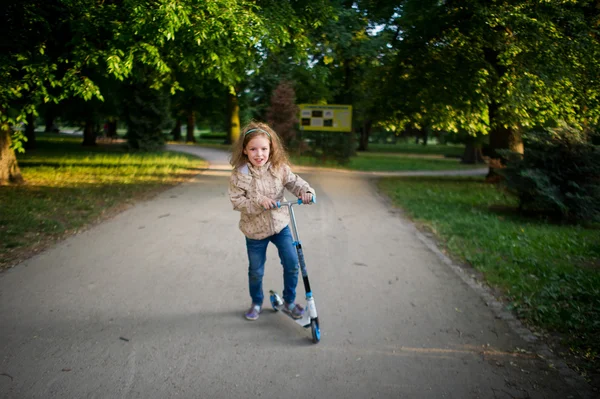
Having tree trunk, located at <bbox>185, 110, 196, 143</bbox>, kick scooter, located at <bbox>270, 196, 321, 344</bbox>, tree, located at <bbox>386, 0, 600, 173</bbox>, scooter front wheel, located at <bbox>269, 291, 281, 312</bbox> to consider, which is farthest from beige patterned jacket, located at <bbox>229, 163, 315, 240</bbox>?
tree trunk, located at <bbox>185, 110, 196, 143</bbox>

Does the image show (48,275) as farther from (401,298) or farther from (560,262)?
(560,262)

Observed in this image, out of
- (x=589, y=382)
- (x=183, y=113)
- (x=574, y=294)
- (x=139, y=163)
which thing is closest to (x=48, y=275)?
(x=589, y=382)

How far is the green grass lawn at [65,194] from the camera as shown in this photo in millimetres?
6762

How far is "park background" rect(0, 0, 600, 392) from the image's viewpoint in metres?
6.62

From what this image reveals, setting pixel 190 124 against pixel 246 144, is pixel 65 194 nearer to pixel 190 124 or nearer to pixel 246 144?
pixel 246 144

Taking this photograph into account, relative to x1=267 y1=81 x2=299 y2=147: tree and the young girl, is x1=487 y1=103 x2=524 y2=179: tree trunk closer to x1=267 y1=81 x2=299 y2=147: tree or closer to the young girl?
x1=267 y1=81 x2=299 y2=147: tree

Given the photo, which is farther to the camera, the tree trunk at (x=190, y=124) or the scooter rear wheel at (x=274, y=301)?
the tree trunk at (x=190, y=124)

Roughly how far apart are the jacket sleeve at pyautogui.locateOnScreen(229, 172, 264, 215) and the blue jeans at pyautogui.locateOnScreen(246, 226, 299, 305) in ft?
1.05

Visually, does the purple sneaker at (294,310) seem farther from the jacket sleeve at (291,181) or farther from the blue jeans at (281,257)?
the jacket sleeve at (291,181)

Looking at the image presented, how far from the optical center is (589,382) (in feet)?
10.7

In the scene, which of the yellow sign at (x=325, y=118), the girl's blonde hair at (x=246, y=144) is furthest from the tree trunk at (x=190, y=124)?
the girl's blonde hair at (x=246, y=144)

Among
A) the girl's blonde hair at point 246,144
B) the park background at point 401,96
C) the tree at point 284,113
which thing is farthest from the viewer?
the tree at point 284,113

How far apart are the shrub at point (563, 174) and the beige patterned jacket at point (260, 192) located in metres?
6.26

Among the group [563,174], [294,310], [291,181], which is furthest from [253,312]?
[563,174]
